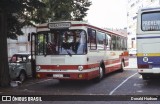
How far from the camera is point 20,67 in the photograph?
63.5 ft

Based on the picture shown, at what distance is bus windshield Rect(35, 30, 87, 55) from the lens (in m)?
15.3

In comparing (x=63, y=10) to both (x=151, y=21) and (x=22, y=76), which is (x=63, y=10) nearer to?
(x=22, y=76)

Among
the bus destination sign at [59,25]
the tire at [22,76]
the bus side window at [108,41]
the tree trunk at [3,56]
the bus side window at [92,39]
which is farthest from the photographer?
the bus side window at [108,41]

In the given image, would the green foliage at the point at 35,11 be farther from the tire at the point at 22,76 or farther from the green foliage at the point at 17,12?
the tire at the point at 22,76

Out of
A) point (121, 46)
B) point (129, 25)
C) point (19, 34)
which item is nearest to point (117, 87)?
point (19, 34)

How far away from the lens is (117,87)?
15672 mm

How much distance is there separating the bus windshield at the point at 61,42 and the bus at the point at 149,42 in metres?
2.42

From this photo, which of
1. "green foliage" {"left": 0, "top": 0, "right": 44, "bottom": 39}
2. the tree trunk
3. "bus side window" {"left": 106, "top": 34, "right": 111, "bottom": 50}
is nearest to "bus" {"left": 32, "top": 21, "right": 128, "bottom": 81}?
"green foliage" {"left": 0, "top": 0, "right": 44, "bottom": 39}

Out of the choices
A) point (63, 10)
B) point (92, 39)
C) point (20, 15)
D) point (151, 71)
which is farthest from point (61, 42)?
point (63, 10)

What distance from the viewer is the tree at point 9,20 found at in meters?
15.4

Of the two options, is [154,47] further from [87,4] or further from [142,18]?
[87,4]

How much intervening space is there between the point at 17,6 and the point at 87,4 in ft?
44.8

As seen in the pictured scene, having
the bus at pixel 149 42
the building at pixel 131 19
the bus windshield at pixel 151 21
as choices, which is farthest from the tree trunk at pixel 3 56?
the building at pixel 131 19

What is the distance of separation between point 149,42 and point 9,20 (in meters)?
7.25
